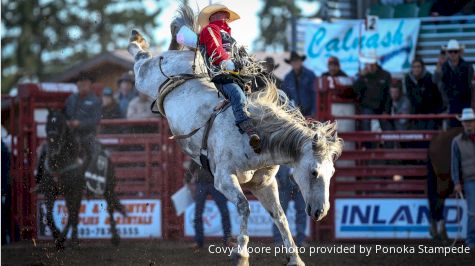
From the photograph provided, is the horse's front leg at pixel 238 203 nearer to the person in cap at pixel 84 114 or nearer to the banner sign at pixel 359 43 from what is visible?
the person in cap at pixel 84 114

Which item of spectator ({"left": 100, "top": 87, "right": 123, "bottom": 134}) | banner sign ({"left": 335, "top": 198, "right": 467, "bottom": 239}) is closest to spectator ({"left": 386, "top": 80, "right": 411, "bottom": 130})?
banner sign ({"left": 335, "top": 198, "right": 467, "bottom": 239})

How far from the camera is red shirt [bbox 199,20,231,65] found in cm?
721

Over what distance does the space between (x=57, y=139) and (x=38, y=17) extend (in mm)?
22040

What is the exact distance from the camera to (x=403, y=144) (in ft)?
35.7

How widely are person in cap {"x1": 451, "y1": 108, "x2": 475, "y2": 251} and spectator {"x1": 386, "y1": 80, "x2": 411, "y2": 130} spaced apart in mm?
1076

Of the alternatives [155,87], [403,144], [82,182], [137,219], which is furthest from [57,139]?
[403,144]

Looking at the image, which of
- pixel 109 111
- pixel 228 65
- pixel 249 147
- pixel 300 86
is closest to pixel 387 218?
pixel 300 86

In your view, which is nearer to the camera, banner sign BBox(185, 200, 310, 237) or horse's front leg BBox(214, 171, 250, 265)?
horse's front leg BBox(214, 171, 250, 265)

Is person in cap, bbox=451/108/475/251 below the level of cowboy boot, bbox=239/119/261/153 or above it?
below

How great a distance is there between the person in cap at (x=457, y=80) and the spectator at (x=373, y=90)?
721 mm

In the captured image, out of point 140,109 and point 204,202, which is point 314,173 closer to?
point 204,202

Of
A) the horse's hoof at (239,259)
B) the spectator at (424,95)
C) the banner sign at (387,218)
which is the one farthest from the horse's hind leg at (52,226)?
the spectator at (424,95)

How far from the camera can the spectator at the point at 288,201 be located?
385 inches

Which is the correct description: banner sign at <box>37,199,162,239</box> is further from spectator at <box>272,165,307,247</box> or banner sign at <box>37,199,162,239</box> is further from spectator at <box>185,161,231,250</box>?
spectator at <box>272,165,307,247</box>
